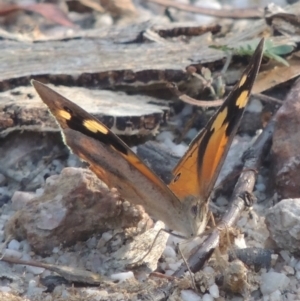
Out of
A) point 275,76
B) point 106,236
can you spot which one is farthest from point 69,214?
point 275,76

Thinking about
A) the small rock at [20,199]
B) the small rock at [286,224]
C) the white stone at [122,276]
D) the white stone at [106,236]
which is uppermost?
the small rock at [286,224]

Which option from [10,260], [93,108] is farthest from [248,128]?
[10,260]

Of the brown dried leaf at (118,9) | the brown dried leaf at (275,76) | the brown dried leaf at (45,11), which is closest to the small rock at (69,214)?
the brown dried leaf at (275,76)

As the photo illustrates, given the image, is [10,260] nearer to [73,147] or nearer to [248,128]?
[73,147]

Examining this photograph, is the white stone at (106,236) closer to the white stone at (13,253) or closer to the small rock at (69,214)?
the small rock at (69,214)

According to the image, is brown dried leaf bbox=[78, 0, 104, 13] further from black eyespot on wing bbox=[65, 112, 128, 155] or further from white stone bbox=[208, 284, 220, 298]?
white stone bbox=[208, 284, 220, 298]

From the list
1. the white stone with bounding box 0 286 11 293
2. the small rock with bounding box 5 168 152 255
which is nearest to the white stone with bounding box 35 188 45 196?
the small rock with bounding box 5 168 152 255
